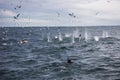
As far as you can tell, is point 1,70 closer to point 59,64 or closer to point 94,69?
point 59,64

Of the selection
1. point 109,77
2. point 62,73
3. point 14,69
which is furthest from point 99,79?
point 14,69

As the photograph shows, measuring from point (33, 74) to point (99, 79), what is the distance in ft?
31.3

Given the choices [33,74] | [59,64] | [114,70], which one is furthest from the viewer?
[59,64]

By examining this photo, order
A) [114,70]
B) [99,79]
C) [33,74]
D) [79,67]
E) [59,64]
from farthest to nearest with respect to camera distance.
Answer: [59,64] → [79,67] → [114,70] → [33,74] → [99,79]

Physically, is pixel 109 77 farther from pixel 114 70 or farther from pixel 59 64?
pixel 59 64

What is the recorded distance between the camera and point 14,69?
3825 centimetres

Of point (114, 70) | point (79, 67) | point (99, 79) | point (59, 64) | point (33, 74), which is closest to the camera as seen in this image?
point (99, 79)

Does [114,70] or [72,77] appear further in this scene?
[114,70]

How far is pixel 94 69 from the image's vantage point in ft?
124

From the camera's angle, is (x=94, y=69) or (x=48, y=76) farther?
(x=94, y=69)

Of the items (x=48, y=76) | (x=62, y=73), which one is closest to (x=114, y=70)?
(x=62, y=73)

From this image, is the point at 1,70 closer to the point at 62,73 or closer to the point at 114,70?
the point at 62,73

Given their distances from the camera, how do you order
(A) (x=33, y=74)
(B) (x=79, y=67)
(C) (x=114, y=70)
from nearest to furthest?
(A) (x=33, y=74)
(C) (x=114, y=70)
(B) (x=79, y=67)

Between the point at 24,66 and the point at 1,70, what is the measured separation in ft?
16.3
